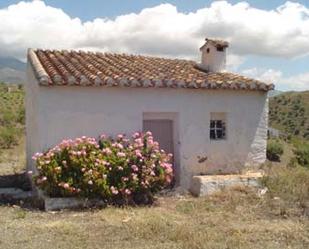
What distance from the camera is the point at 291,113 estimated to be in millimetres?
60750

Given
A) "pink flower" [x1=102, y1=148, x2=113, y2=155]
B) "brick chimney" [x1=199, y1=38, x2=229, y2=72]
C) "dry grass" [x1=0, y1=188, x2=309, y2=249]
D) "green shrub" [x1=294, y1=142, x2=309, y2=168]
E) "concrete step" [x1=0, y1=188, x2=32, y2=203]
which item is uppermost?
"brick chimney" [x1=199, y1=38, x2=229, y2=72]

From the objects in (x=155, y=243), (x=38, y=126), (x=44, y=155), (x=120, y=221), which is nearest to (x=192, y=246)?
(x=155, y=243)

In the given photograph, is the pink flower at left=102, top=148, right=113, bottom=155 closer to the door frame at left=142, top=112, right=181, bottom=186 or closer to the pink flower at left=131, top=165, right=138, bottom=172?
the pink flower at left=131, top=165, right=138, bottom=172

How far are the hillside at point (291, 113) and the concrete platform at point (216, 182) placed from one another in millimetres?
39211

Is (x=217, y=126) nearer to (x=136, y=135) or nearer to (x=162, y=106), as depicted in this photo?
(x=162, y=106)

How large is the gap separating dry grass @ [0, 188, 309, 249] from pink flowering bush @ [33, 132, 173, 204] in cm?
53

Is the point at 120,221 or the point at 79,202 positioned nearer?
the point at 120,221

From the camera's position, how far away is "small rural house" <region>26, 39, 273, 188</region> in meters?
12.8

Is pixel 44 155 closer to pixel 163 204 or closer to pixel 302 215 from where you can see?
pixel 163 204

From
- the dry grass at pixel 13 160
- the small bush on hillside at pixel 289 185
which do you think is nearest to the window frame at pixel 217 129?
the small bush on hillside at pixel 289 185

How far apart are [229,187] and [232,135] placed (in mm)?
2012

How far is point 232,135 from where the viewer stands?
48.4ft

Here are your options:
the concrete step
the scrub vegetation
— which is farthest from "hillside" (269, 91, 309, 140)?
the concrete step

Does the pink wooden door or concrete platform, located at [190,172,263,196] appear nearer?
concrete platform, located at [190,172,263,196]
